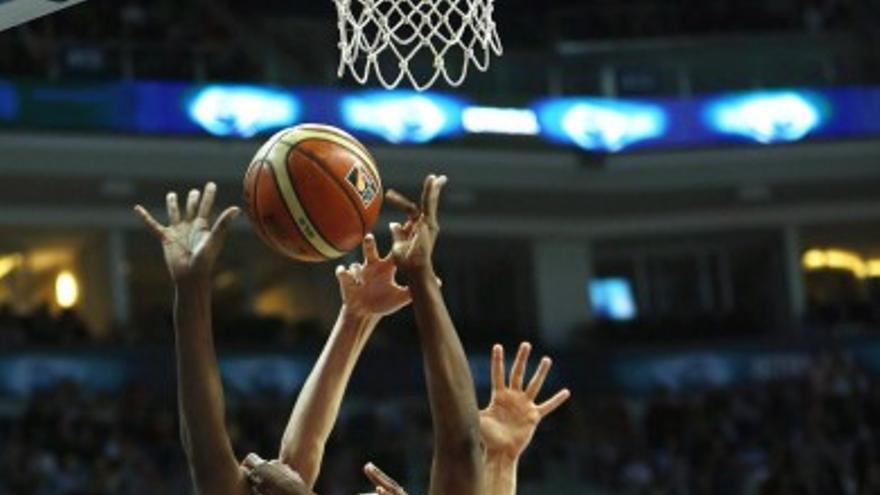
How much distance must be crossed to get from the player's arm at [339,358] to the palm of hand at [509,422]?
319 millimetres

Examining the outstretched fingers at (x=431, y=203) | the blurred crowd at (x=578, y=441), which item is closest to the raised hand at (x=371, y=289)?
the outstretched fingers at (x=431, y=203)

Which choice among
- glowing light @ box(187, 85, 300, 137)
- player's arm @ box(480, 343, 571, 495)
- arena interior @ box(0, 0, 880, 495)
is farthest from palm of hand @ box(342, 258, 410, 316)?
glowing light @ box(187, 85, 300, 137)

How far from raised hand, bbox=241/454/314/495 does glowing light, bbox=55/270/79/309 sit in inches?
600

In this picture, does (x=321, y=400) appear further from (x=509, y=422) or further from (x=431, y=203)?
(x=431, y=203)

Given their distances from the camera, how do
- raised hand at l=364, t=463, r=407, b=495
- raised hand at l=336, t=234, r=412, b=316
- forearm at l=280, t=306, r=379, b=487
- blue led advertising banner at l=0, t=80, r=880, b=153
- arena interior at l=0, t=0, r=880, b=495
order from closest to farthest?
raised hand at l=364, t=463, r=407, b=495 < forearm at l=280, t=306, r=379, b=487 < raised hand at l=336, t=234, r=412, b=316 < arena interior at l=0, t=0, r=880, b=495 < blue led advertising banner at l=0, t=80, r=880, b=153

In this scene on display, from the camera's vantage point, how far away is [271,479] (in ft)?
10.6

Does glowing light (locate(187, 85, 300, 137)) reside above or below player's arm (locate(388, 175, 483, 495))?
above

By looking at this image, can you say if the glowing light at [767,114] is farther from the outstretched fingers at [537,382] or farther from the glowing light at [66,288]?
the outstretched fingers at [537,382]

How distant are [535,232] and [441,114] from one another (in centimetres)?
279

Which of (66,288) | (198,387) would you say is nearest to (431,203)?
(198,387)

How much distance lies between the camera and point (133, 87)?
54.4 ft

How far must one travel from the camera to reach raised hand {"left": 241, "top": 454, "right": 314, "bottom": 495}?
323cm

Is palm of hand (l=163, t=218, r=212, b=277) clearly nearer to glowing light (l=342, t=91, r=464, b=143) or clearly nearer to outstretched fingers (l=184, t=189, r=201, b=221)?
outstretched fingers (l=184, t=189, r=201, b=221)

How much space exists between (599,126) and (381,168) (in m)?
2.24
